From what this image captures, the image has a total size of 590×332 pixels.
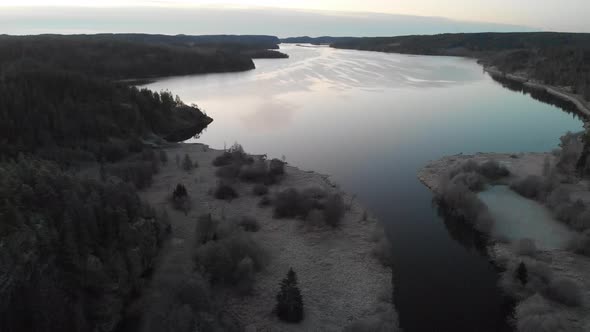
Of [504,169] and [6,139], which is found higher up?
[6,139]

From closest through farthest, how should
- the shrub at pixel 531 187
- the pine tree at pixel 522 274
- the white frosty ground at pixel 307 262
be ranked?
the white frosty ground at pixel 307 262, the pine tree at pixel 522 274, the shrub at pixel 531 187

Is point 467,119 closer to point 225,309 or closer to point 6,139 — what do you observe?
point 225,309

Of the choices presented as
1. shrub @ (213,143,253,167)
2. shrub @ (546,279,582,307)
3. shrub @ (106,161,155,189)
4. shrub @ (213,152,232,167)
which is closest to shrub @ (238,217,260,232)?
shrub @ (106,161,155,189)

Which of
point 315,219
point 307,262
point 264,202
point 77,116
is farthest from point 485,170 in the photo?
point 77,116

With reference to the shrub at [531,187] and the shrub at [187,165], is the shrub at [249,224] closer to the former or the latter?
the shrub at [187,165]

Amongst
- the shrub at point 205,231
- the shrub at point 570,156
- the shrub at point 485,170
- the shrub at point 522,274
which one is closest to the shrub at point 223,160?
the shrub at point 205,231

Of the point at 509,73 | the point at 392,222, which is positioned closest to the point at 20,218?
the point at 392,222

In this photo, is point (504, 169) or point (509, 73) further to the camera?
point (509, 73)
